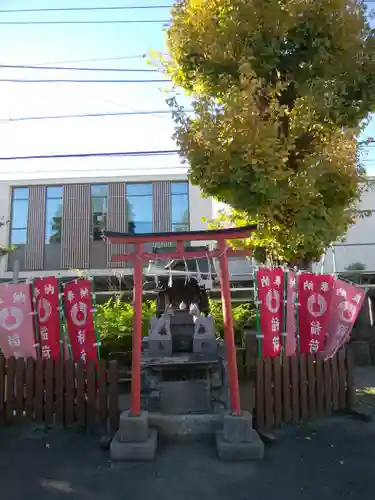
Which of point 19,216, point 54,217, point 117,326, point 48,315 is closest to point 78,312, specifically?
point 48,315

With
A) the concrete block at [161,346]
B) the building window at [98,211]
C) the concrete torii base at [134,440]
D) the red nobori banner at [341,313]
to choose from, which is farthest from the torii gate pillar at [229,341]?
the building window at [98,211]

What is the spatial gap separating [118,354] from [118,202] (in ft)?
46.2

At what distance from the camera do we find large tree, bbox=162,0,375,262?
6465 millimetres

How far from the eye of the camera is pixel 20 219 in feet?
71.7

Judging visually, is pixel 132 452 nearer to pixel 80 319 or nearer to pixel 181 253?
pixel 80 319

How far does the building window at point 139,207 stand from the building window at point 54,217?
355cm

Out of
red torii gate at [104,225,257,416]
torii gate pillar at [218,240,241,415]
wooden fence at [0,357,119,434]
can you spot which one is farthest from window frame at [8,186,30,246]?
torii gate pillar at [218,240,241,415]

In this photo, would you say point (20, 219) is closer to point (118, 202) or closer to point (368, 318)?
point (118, 202)

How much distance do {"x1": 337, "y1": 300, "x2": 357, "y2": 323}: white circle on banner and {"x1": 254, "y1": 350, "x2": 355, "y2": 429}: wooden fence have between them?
54 cm

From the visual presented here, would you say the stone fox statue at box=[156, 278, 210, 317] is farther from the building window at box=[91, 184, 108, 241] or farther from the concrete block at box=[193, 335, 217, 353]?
the building window at box=[91, 184, 108, 241]

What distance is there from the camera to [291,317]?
688cm

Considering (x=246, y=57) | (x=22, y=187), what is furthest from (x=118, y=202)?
(x=246, y=57)

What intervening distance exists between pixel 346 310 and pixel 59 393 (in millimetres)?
4724

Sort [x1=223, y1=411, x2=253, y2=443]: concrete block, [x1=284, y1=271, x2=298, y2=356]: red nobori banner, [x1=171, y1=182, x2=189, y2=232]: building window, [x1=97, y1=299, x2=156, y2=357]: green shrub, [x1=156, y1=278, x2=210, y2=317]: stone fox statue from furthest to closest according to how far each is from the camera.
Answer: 1. [x1=171, y1=182, x2=189, y2=232]: building window
2. [x1=97, y1=299, x2=156, y2=357]: green shrub
3. [x1=156, y1=278, x2=210, y2=317]: stone fox statue
4. [x1=284, y1=271, x2=298, y2=356]: red nobori banner
5. [x1=223, y1=411, x2=253, y2=443]: concrete block
